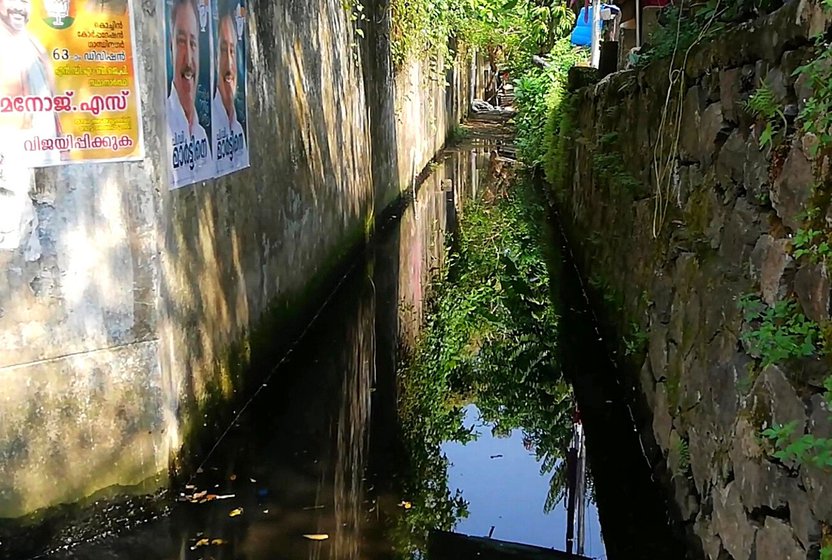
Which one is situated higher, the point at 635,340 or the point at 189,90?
the point at 189,90

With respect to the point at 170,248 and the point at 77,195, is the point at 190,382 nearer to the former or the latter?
the point at 170,248

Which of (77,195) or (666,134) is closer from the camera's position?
(77,195)

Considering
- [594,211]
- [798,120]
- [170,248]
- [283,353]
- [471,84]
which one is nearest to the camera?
[798,120]

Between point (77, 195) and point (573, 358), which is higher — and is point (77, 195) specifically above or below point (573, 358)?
above

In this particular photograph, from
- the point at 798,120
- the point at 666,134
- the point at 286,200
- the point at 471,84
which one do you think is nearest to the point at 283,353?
the point at 286,200

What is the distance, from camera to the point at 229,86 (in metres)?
5.59

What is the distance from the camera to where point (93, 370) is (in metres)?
4.23

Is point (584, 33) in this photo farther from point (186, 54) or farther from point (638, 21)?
point (186, 54)

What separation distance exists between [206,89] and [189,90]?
1.03 feet

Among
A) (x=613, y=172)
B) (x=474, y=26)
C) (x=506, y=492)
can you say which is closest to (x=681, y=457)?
(x=506, y=492)

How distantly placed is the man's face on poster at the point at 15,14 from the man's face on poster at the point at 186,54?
88cm

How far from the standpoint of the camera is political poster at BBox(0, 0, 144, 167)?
384 centimetres

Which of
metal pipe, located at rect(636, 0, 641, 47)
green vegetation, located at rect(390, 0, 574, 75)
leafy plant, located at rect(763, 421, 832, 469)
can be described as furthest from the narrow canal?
green vegetation, located at rect(390, 0, 574, 75)

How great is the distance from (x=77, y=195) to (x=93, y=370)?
2.92 feet
